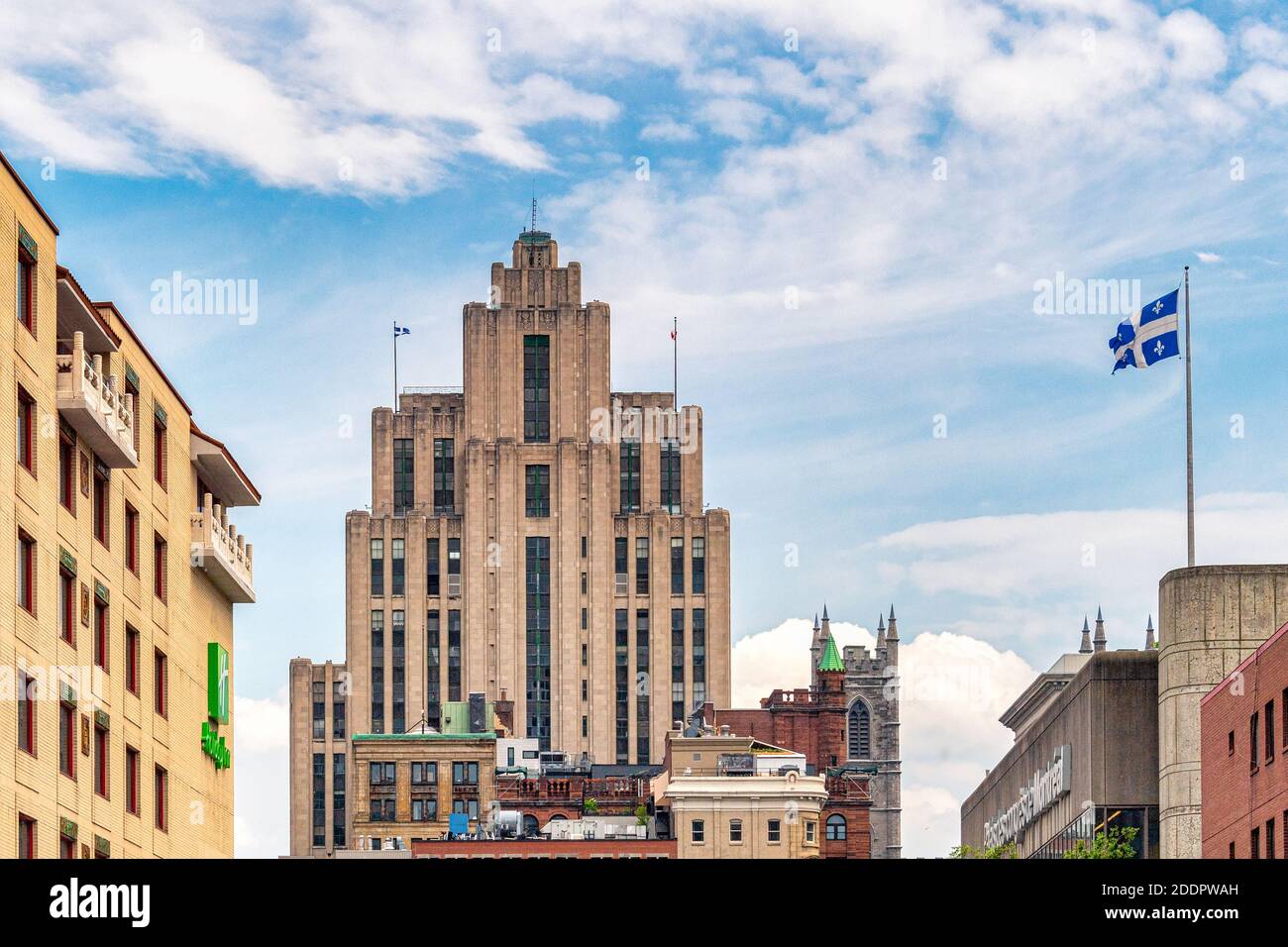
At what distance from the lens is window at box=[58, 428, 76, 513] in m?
58.1

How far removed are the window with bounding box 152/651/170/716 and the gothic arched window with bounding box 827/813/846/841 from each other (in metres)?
113

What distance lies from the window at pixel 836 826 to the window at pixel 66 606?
4940 inches

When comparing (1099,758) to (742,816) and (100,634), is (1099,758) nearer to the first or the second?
(742,816)

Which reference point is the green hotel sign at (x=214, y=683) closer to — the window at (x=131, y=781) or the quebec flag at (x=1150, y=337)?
the window at (x=131, y=781)

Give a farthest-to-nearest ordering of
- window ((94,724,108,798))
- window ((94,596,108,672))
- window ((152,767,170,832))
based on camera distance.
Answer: window ((152,767,170,832))
window ((94,596,108,672))
window ((94,724,108,798))

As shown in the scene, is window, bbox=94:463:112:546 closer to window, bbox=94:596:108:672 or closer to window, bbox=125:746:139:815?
window, bbox=94:596:108:672

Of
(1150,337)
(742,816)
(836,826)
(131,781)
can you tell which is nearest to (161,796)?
(131,781)

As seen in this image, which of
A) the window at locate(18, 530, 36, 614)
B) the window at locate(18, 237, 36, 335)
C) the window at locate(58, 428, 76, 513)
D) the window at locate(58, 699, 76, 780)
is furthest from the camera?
the window at locate(58, 428, 76, 513)

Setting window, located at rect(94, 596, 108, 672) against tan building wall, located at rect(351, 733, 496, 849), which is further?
tan building wall, located at rect(351, 733, 496, 849)

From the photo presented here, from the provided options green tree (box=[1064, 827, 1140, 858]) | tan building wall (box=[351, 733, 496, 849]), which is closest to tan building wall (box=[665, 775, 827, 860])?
tan building wall (box=[351, 733, 496, 849])

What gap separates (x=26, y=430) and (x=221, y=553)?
23338 millimetres
